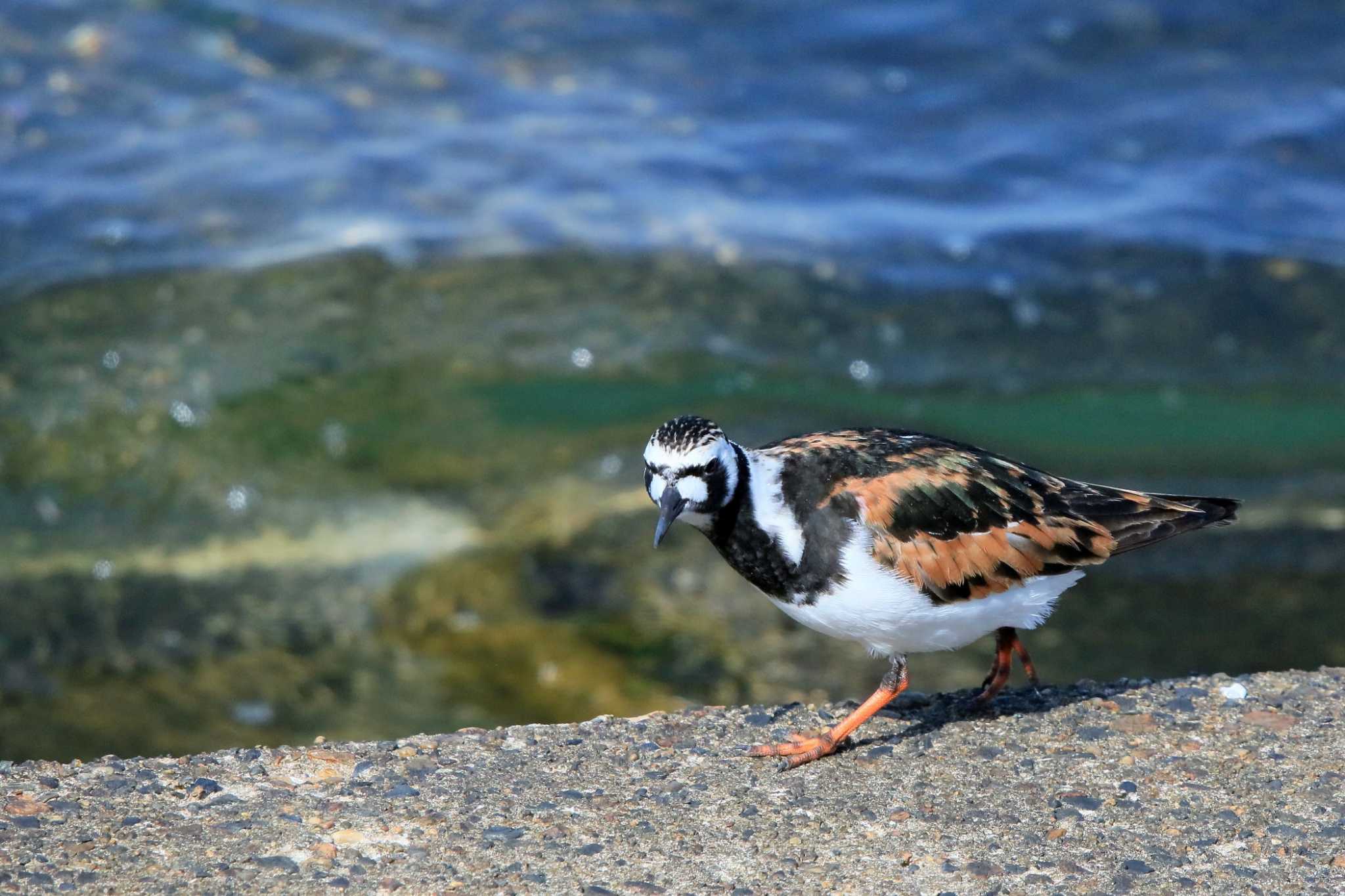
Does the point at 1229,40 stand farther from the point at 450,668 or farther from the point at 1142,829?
the point at 1142,829

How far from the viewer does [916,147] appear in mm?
8602

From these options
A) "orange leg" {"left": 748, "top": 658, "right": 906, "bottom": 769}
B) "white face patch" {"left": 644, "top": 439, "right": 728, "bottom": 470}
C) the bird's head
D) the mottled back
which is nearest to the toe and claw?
"orange leg" {"left": 748, "top": 658, "right": 906, "bottom": 769}

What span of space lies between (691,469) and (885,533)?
17.5 inches

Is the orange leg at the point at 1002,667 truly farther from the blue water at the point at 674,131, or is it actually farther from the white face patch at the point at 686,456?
the blue water at the point at 674,131

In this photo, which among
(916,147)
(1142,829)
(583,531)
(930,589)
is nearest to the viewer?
(1142,829)

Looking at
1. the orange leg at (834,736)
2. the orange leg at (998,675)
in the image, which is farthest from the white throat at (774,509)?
the orange leg at (998,675)

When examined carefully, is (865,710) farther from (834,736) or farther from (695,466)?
(695,466)

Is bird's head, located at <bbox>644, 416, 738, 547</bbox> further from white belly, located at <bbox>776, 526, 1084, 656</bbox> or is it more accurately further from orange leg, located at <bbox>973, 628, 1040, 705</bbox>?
orange leg, located at <bbox>973, 628, 1040, 705</bbox>

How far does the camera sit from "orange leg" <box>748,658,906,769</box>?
Result: 121 inches

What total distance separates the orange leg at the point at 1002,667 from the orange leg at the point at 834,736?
0.25 metres

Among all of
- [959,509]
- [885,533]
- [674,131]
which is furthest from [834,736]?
[674,131]

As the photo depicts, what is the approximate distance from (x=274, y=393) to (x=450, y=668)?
6.15ft


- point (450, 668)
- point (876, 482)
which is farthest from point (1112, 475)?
point (876, 482)

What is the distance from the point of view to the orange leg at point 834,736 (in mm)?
3064
